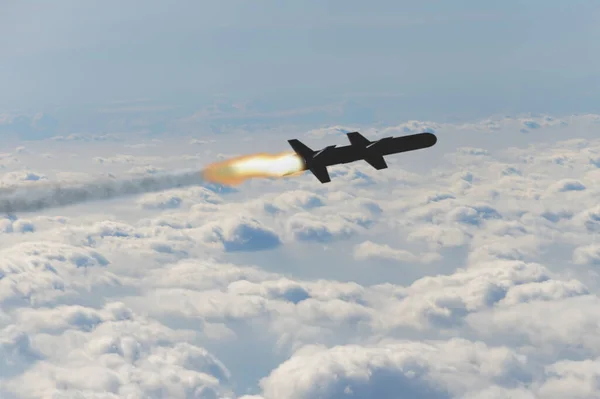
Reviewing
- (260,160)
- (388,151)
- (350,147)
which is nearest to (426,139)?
(388,151)

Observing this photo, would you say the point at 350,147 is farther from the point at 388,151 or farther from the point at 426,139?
the point at 426,139

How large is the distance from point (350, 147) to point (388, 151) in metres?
5.89

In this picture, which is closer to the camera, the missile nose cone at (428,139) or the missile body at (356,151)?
the missile body at (356,151)

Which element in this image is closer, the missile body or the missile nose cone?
the missile body

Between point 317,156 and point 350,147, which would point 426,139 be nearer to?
point 350,147

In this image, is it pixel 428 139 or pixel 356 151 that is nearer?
pixel 356 151

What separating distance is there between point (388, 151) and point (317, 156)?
10739 mm

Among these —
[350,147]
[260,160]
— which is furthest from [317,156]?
[260,160]

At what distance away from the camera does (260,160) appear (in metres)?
82.1

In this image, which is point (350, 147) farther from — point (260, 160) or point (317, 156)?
point (260, 160)

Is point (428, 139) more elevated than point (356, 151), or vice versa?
point (428, 139)

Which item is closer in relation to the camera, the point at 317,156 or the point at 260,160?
the point at 317,156

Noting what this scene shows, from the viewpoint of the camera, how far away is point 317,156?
76875 millimetres

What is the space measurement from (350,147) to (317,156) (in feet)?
16.5
